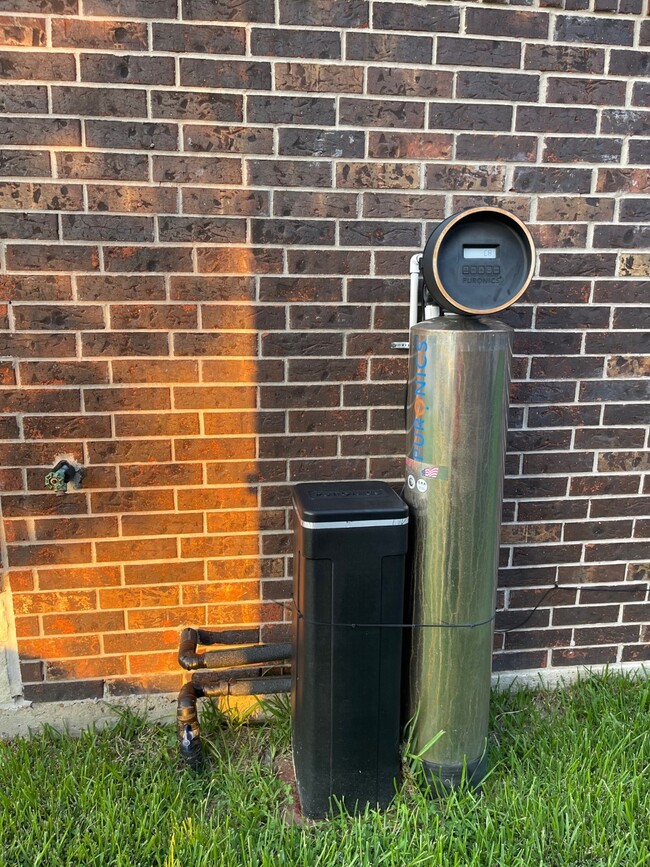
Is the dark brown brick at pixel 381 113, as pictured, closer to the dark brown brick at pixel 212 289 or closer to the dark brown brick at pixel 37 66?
the dark brown brick at pixel 212 289

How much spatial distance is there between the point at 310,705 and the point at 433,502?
0.79m

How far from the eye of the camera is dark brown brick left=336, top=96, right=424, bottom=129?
226 centimetres

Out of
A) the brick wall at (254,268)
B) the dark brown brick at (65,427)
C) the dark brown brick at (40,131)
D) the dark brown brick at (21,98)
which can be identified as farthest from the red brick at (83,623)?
the dark brown brick at (21,98)

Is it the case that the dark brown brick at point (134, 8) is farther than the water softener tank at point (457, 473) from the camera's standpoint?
Yes

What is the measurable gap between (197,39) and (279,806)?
2.69 m

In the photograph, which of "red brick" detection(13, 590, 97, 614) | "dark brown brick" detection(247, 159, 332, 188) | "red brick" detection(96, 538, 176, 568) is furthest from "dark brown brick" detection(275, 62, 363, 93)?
"red brick" detection(13, 590, 97, 614)

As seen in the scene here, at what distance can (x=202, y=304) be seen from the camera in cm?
232

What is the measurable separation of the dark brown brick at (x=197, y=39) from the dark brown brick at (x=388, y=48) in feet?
1.31

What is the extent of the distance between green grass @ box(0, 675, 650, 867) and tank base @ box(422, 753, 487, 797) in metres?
0.04

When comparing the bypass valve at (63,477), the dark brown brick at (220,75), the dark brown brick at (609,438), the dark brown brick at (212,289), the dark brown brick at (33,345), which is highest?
the dark brown brick at (220,75)

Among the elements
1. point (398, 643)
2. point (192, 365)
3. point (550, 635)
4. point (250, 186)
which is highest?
point (250, 186)

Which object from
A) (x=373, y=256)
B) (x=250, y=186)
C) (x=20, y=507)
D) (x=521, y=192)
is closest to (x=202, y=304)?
(x=250, y=186)

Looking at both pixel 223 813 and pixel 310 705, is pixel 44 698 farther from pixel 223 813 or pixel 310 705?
pixel 310 705

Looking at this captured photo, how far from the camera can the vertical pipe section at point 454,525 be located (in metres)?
1.94
